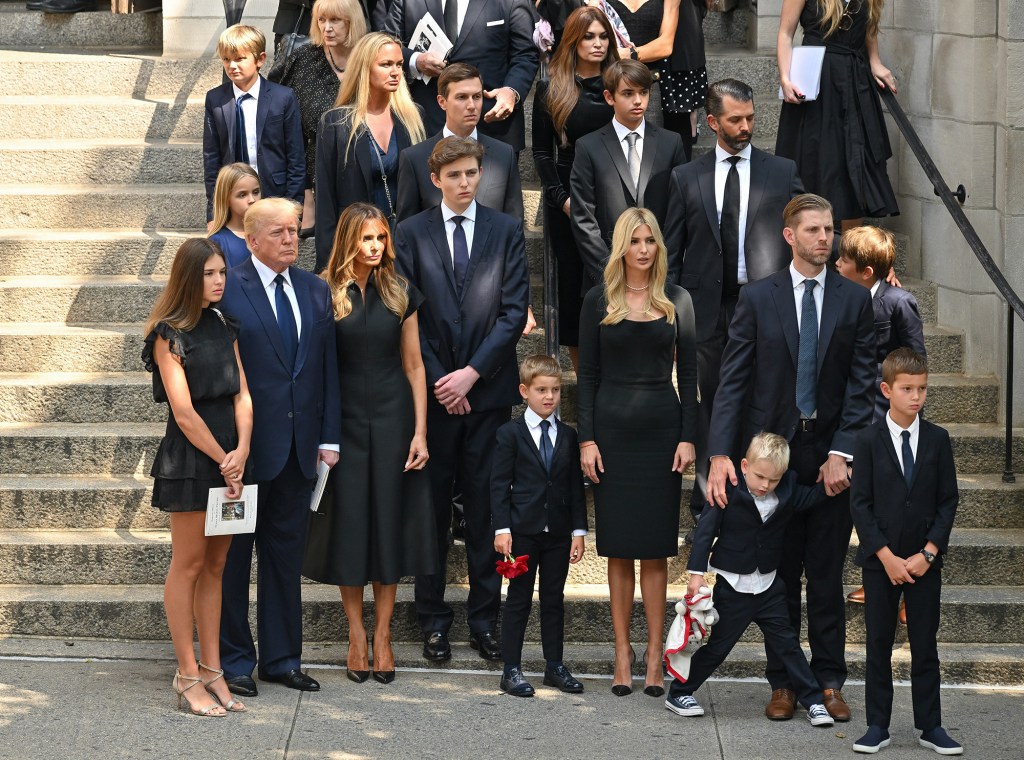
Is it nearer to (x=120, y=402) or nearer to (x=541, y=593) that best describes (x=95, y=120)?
(x=120, y=402)

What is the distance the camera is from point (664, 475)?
7023 mm

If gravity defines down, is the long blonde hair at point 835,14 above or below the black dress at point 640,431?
above

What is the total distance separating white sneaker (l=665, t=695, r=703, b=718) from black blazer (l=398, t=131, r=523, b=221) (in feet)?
8.10

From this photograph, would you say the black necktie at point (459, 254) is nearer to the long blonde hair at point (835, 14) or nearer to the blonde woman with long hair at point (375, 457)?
the blonde woman with long hair at point (375, 457)

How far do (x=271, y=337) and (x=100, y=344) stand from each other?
2226 mm

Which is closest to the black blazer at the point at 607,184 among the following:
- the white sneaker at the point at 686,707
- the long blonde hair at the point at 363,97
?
the long blonde hair at the point at 363,97

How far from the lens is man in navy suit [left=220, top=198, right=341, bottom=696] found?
687cm

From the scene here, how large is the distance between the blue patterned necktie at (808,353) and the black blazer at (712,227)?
1.92 feet

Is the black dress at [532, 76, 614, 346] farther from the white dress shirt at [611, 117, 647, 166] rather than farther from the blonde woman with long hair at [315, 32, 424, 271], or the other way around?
the blonde woman with long hair at [315, 32, 424, 271]

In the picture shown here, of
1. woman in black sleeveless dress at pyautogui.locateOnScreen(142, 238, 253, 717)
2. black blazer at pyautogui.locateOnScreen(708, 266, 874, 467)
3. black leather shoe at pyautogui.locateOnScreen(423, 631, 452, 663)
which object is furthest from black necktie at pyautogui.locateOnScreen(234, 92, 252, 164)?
black blazer at pyautogui.locateOnScreen(708, 266, 874, 467)

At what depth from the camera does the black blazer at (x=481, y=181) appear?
25.0ft

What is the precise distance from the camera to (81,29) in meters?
12.1

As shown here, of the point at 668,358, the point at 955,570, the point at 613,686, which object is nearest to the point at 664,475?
the point at 668,358

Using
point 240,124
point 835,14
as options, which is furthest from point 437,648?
point 835,14
